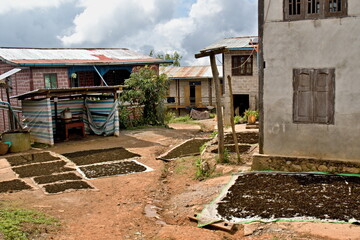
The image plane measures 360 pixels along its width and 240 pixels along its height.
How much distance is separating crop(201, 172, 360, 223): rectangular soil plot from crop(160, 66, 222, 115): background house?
26.5m

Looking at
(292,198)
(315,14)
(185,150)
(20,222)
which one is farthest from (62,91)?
(292,198)

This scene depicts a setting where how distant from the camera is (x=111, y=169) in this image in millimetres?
12578

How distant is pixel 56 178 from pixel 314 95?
7.51m

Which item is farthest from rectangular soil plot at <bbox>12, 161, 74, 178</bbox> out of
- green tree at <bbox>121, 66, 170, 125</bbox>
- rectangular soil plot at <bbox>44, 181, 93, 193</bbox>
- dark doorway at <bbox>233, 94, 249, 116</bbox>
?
dark doorway at <bbox>233, 94, 249, 116</bbox>

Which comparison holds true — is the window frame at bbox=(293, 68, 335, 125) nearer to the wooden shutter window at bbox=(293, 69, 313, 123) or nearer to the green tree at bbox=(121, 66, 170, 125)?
the wooden shutter window at bbox=(293, 69, 313, 123)

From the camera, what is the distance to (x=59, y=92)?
16922 mm

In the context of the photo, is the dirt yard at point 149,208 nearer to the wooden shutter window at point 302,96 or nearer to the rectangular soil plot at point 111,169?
the rectangular soil plot at point 111,169

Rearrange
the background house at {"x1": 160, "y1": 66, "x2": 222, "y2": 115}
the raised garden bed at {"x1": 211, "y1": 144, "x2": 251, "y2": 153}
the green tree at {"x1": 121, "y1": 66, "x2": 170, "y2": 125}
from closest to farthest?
the raised garden bed at {"x1": 211, "y1": 144, "x2": 251, "y2": 153}
the green tree at {"x1": 121, "y1": 66, "x2": 170, "y2": 125}
the background house at {"x1": 160, "y1": 66, "x2": 222, "y2": 115}

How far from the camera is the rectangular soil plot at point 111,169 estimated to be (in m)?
12.0

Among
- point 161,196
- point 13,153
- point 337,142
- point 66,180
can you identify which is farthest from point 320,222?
point 13,153

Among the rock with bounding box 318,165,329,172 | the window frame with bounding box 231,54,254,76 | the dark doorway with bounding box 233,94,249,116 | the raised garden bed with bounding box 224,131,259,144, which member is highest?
the window frame with bounding box 231,54,254,76

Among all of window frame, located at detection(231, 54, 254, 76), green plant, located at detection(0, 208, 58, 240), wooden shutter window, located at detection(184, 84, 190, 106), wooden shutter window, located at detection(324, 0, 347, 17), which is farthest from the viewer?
wooden shutter window, located at detection(184, 84, 190, 106)

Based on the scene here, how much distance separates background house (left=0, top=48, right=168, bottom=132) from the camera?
20.1 m

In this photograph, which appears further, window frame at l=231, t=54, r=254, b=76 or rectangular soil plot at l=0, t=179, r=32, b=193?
window frame at l=231, t=54, r=254, b=76
